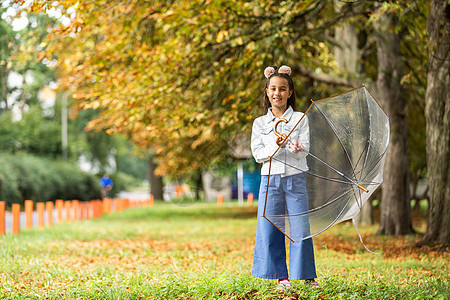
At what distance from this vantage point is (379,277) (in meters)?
6.86

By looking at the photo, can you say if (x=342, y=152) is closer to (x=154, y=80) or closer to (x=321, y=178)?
(x=321, y=178)

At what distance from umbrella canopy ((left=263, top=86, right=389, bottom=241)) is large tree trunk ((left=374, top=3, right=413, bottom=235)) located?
852 cm

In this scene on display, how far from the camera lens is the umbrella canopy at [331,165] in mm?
5023

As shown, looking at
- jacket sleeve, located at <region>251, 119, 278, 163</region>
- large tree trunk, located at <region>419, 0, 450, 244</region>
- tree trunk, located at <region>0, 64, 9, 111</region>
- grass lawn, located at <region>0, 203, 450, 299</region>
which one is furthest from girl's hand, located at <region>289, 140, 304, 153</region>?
tree trunk, located at <region>0, 64, 9, 111</region>

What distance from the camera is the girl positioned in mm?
5176

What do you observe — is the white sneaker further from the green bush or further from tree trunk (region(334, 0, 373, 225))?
the green bush

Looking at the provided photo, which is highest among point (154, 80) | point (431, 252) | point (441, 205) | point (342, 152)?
point (154, 80)

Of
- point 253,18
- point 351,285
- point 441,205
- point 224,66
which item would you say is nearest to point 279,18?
point 253,18

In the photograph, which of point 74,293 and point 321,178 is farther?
point 74,293

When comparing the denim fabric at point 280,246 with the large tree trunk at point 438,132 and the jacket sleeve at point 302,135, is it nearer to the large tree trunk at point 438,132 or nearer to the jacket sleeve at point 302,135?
the jacket sleeve at point 302,135

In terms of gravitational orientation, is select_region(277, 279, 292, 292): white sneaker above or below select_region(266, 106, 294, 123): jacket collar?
below

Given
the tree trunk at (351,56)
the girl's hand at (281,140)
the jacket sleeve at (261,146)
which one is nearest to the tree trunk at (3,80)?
the tree trunk at (351,56)

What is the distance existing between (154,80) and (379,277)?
6.36 meters

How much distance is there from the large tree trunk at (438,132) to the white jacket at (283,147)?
17.1 ft
